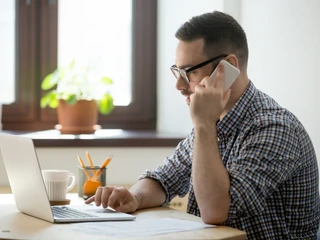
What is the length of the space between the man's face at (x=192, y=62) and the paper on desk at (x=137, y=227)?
1.38 ft

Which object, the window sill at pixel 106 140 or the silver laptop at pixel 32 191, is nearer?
the silver laptop at pixel 32 191

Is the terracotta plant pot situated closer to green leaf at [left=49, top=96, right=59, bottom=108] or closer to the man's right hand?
green leaf at [left=49, top=96, right=59, bottom=108]

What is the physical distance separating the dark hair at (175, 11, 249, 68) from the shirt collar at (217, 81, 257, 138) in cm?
13

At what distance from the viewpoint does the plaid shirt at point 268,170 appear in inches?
73.8

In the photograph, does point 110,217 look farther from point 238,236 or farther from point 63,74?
point 63,74

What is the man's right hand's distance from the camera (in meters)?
2.03

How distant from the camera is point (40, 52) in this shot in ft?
12.1

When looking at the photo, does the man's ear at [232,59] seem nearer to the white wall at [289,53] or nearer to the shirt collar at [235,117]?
the shirt collar at [235,117]

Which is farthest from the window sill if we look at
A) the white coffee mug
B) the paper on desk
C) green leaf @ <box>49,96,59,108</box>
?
the paper on desk

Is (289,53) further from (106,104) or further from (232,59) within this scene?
(106,104)

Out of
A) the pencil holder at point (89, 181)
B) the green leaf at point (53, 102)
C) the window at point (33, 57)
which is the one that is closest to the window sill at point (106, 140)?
the green leaf at point (53, 102)

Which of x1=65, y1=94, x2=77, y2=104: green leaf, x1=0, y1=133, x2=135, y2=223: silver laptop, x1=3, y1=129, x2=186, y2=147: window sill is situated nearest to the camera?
x1=0, y1=133, x2=135, y2=223: silver laptop

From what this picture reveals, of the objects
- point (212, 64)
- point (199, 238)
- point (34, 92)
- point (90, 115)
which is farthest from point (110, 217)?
point (34, 92)

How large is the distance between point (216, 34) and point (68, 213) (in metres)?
0.69
